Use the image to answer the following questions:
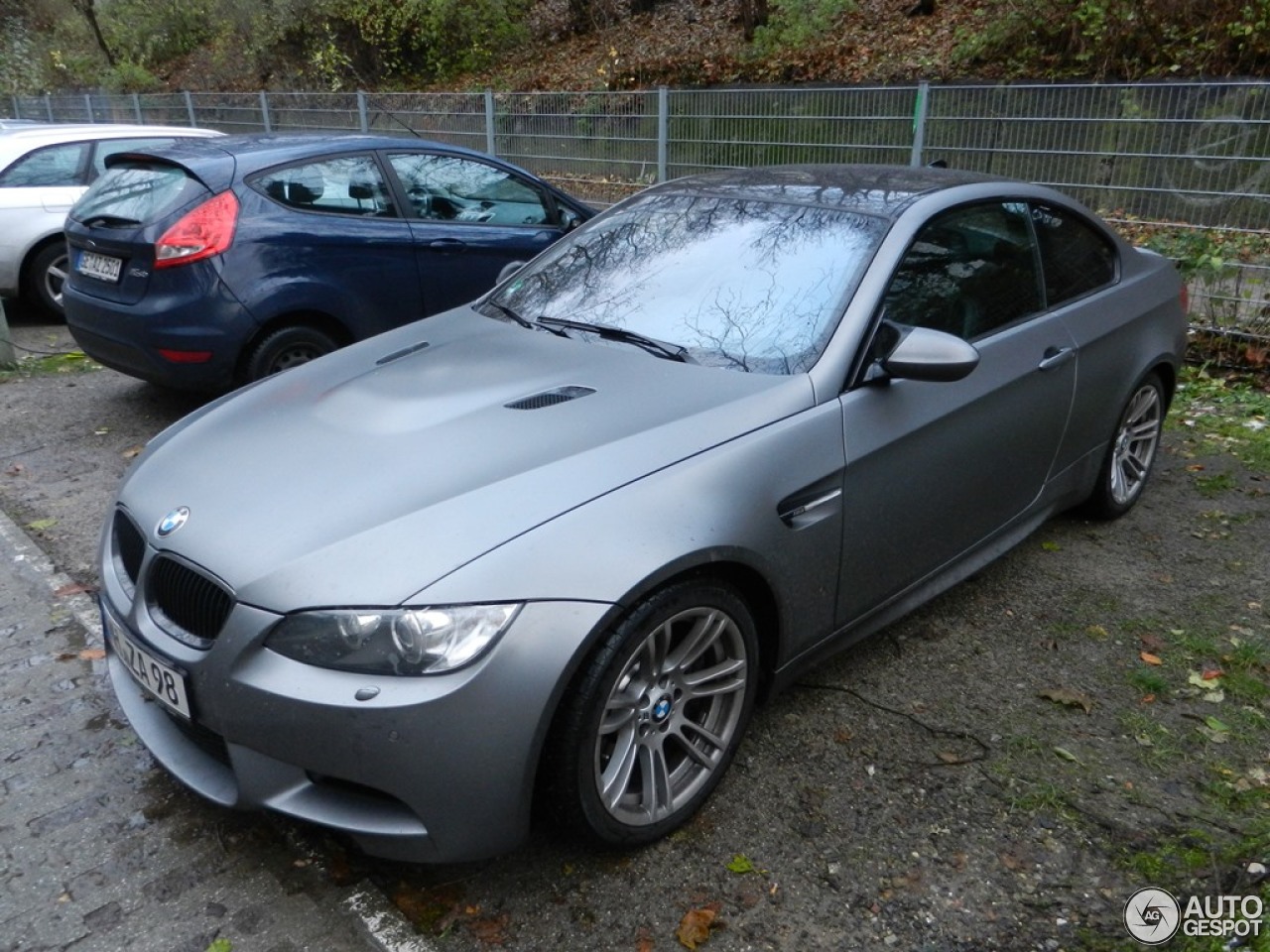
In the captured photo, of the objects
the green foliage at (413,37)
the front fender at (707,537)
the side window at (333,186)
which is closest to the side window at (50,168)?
the side window at (333,186)

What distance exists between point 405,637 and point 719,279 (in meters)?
1.69

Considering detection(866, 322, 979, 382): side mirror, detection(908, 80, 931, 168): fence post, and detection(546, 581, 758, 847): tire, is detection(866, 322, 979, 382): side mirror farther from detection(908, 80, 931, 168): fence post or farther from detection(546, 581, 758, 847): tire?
detection(908, 80, 931, 168): fence post

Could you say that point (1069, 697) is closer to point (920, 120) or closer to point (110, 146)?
point (920, 120)

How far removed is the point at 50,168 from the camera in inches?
332

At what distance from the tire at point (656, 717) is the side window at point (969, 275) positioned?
120cm

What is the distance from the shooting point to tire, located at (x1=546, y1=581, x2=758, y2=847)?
2383 millimetres

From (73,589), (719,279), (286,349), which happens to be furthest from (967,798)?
(286,349)

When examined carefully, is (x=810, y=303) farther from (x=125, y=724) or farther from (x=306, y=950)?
(x=125, y=724)

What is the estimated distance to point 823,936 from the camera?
240cm

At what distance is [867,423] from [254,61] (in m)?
25.0

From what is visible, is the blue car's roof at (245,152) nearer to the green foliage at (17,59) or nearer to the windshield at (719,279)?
the windshield at (719,279)

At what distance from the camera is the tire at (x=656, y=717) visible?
2383mm

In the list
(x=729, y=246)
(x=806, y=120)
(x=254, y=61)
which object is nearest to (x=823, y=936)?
(x=729, y=246)

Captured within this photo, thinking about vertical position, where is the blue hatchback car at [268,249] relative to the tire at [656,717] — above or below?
above
